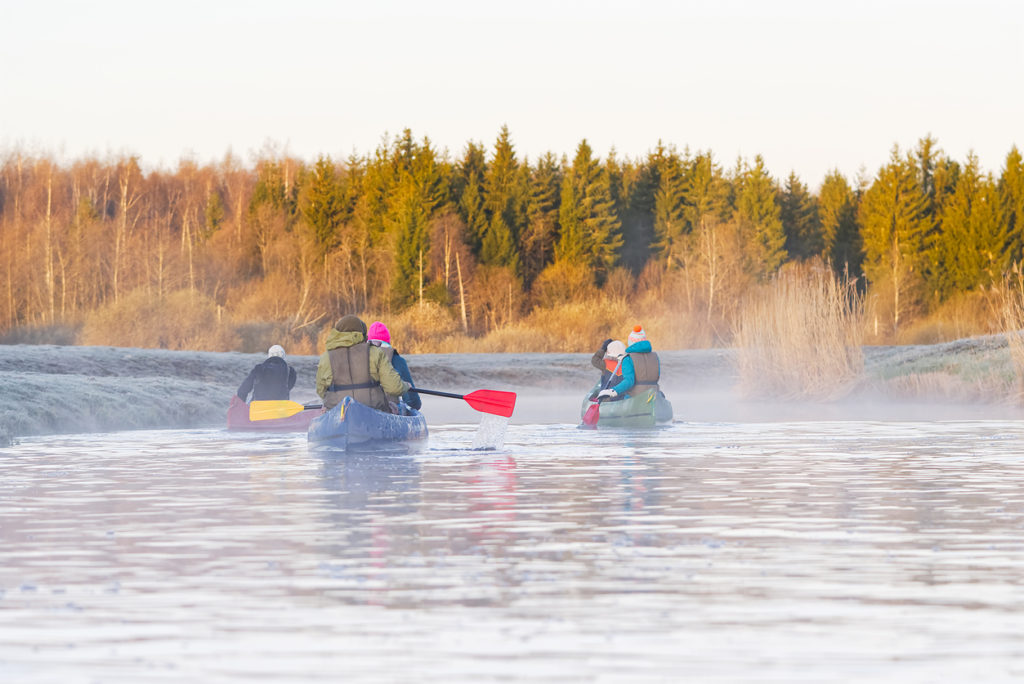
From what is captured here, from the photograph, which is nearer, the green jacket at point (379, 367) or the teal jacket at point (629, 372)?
the green jacket at point (379, 367)

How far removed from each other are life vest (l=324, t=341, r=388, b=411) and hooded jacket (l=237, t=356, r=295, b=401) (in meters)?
3.45

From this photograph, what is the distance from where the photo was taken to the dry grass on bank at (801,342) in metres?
27.1

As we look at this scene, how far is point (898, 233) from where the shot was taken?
67.9 m

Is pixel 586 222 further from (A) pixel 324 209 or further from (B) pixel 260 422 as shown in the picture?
(B) pixel 260 422

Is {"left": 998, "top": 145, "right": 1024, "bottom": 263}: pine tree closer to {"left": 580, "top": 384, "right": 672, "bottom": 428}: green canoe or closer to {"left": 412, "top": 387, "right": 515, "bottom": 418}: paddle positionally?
{"left": 580, "top": 384, "right": 672, "bottom": 428}: green canoe

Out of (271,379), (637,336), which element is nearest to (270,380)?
(271,379)

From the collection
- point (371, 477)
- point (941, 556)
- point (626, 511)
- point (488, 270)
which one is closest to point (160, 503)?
point (371, 477)

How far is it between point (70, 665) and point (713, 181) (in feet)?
227

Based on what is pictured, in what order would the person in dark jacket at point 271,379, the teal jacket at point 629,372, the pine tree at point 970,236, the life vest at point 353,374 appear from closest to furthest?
1. the life vest at point 353,374
2. the person in dark jacket at point 271,379
3. the teal jacket at point 629,372
4. the pine tree at point 970,236

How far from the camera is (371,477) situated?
549 inches

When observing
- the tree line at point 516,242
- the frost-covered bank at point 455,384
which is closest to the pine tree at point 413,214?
the tree line at point 516,242

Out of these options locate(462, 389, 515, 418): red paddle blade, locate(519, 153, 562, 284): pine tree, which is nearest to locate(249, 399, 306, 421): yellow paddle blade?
locate(462, 389, 515, 418): red paddle blade

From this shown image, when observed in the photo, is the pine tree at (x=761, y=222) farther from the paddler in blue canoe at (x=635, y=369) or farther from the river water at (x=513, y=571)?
the river water at (x=513, y=571)

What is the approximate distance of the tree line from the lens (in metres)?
65.1
